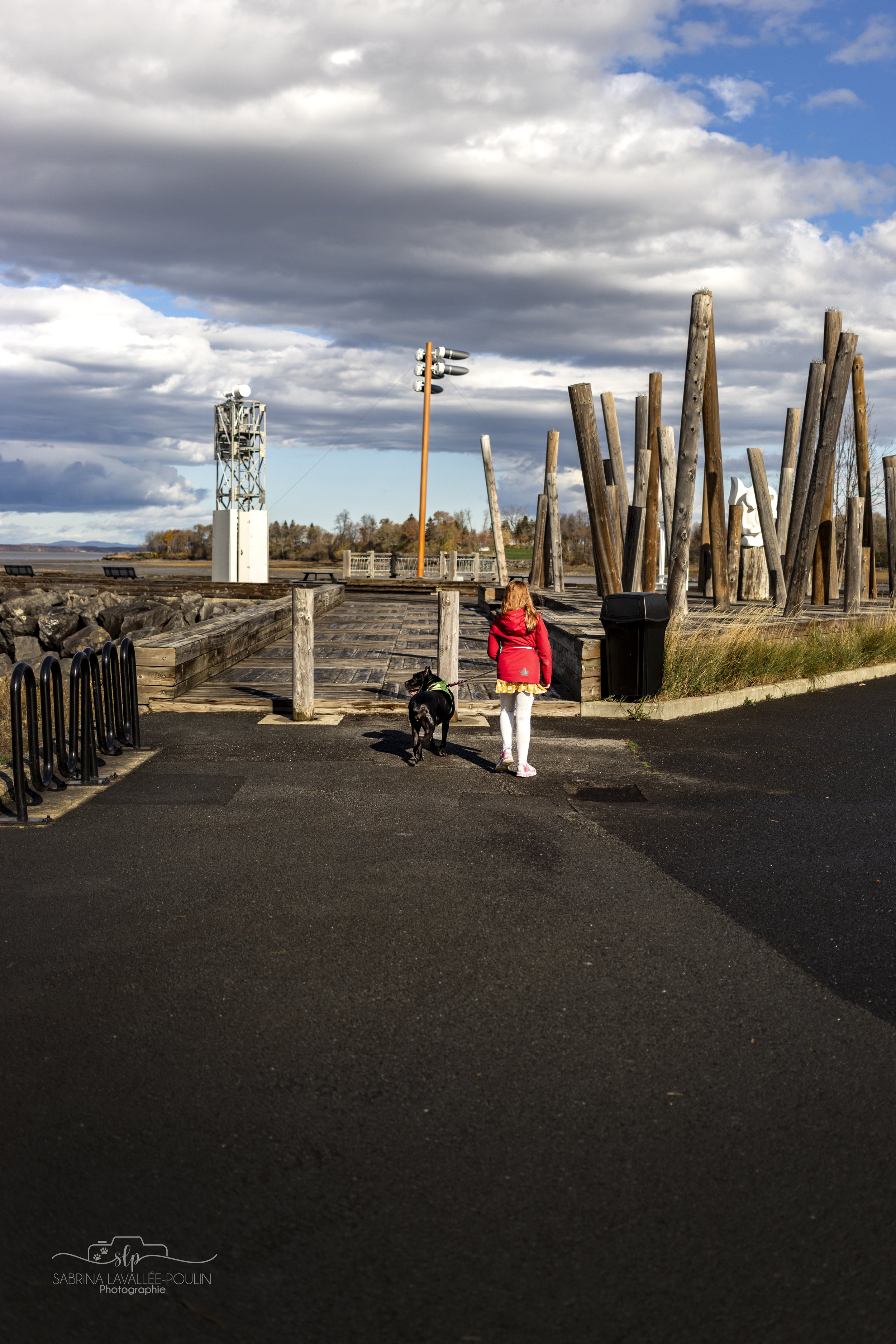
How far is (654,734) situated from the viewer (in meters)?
10.9

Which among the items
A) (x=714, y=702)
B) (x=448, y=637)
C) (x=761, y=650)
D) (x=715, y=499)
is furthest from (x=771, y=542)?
(x=448, y=637)

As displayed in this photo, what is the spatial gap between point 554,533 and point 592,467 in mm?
9683

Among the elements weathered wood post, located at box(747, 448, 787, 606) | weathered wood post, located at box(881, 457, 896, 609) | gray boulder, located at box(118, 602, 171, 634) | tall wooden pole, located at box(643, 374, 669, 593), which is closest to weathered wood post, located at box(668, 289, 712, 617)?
tall wooden pole, located at box(643, 374, 669, 593)

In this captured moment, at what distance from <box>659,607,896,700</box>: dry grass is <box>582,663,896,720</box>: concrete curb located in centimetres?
8

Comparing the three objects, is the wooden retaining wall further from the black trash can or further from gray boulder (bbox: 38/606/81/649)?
gray boulder (bbox: 38/606/81/649)

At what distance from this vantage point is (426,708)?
29.7 feet

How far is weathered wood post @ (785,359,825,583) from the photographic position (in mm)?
18562

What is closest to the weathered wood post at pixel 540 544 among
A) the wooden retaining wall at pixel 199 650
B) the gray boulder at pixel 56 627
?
the wooden retaining wall at pixel 199 650

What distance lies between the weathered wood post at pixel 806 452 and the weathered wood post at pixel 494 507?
874 centimetres

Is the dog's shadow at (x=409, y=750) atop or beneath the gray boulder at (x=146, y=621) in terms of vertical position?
beneath

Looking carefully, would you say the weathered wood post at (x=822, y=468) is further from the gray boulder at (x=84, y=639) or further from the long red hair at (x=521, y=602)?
the gray boulder at (x=84, y=639)

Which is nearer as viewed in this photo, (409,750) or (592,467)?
(409,750)

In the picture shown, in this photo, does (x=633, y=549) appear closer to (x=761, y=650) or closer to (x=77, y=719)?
(x=761, y=650)

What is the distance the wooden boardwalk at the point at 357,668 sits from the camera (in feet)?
38.5
